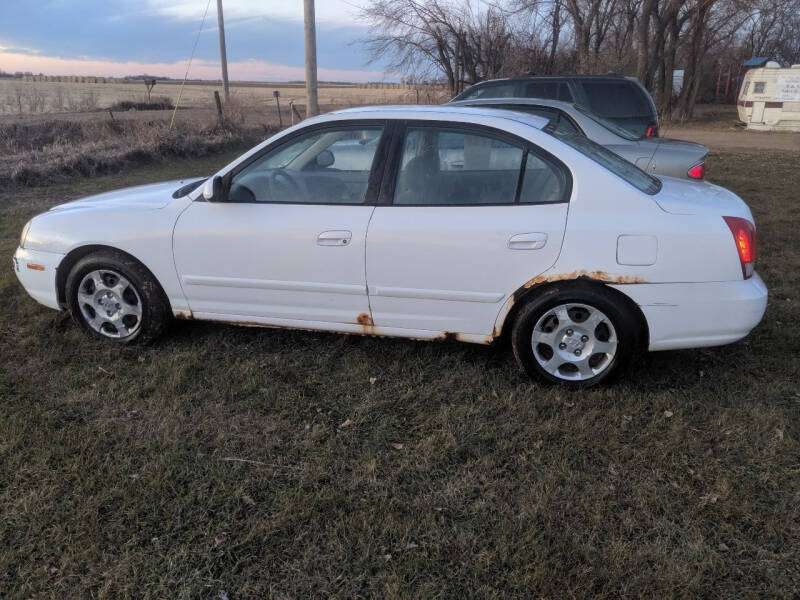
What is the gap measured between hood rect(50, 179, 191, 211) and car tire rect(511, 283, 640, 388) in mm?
2454

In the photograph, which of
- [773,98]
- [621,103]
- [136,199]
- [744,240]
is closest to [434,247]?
[744,240]

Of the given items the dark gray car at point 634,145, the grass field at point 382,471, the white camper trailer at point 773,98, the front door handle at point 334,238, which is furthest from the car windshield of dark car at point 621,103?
the white camper trailer at point 773,98

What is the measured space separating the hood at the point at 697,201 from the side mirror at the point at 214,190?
254cm

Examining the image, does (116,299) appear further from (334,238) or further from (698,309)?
(698,309)

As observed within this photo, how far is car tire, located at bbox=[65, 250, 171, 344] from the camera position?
160 inches

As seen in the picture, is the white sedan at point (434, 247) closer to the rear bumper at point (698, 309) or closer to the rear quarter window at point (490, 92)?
the rear bumper at point (698, 309)

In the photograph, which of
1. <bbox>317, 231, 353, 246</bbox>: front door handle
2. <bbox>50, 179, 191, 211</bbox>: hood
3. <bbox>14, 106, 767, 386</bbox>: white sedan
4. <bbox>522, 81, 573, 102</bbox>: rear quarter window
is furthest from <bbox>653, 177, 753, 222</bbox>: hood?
<bbox>522, 81, 573, 102</bbox>: rear quarter window

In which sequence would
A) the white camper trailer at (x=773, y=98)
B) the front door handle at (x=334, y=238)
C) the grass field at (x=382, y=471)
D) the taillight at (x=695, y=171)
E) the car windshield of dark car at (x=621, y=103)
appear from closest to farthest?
1. the grass field at (x=382, y=471)
2. the front door handle at (x=334, y=238)
3. the taillight at (x=695, y=171)
4. the car windshield of dark car at (x=621, y=103)
5. the white camper trailer at (x=773, y=98)

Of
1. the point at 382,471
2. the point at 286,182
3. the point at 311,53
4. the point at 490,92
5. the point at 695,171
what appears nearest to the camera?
the point at 382,471

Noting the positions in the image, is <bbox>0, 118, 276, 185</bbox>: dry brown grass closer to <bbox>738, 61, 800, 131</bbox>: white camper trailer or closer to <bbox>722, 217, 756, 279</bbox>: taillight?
<bbox>722, 217, 756, 279</bbox>: taillight

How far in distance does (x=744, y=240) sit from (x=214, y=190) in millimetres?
3046

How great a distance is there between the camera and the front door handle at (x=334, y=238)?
11.9 ft

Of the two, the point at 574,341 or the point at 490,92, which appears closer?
the point at 574,341

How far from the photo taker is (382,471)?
9.75 ft
